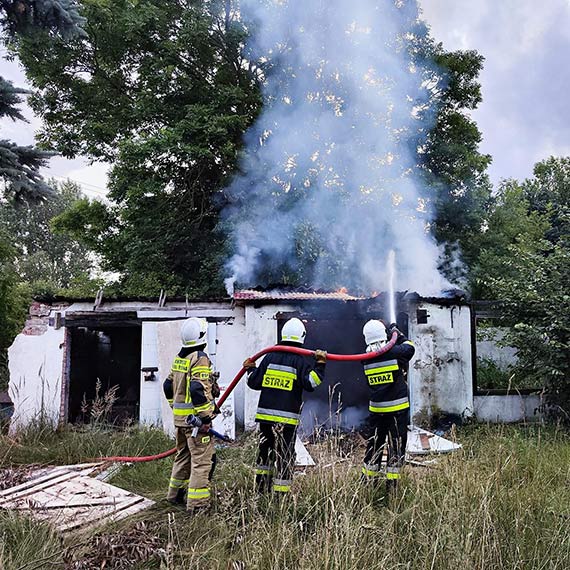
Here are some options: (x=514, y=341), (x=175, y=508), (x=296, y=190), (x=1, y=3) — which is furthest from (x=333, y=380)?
(x=1, y=3)

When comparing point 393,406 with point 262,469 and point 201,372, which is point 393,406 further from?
point 201,372

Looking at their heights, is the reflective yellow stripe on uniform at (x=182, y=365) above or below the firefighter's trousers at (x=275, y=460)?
above

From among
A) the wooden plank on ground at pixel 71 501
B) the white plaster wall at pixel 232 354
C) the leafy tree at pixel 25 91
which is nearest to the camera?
the wooden plank on ground at pixel 71 501

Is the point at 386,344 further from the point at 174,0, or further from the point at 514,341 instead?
the point at 174,0

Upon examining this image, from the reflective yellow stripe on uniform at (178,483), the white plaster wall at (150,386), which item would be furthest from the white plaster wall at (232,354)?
the reflective yellow stripe on uniform at (178,483)

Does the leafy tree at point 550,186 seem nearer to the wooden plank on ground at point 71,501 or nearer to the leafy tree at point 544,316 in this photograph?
the leafy tree at point 544,316

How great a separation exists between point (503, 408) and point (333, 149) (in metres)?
8.67

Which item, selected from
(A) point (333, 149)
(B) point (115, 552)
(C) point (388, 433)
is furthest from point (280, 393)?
(A) point (333, 149)

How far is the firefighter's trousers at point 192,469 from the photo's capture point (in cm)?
492

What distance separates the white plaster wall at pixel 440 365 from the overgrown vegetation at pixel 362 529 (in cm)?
465

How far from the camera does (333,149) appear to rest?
15328 mm

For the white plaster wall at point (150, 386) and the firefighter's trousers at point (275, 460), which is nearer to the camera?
the firefighter's trousers at point (275, 460)

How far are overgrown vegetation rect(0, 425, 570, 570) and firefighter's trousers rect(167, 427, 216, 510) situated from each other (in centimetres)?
25

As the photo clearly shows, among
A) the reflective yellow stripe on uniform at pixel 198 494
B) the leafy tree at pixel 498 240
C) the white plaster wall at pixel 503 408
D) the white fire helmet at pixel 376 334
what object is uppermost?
the leafy tree at pixel 498 240
